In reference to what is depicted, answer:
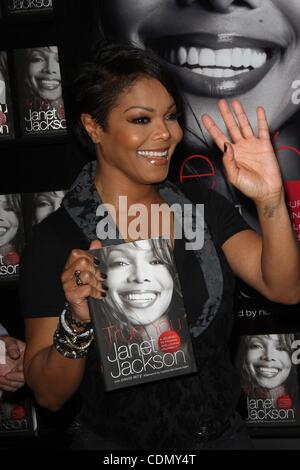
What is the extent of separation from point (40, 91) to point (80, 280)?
1.93 meters

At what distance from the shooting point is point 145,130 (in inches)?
72.8

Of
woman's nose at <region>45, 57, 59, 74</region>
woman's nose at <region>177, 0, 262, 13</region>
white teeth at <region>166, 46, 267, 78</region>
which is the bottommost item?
white teeth at <region>166, 46, 267, 78</region>

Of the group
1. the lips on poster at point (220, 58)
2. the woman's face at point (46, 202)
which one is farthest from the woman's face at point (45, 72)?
the woman's face at point (46, 202)

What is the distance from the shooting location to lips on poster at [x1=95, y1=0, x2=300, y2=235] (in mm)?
3139

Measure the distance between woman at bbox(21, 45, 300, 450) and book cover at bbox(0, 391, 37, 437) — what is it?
6.07 feet

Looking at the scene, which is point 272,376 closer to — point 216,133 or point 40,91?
point 40,91

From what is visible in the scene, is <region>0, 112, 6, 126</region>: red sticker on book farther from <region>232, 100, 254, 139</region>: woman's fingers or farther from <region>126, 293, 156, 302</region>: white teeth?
<region>126, 293, 156, 302</region>: white teeth

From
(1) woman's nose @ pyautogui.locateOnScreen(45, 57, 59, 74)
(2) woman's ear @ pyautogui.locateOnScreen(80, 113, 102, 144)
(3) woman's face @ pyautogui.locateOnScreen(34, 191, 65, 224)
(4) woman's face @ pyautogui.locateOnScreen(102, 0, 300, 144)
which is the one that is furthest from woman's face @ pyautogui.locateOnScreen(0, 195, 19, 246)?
(2) woman's ear @ pyautogui.locateOnScreen(80, 113, 102, 144)

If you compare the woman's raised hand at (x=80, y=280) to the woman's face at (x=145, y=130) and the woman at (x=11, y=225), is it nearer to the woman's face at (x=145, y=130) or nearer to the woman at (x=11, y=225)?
the woman's face at (x=145, y=130)

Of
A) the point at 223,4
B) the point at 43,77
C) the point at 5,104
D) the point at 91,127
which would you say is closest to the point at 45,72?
the point at 43,77

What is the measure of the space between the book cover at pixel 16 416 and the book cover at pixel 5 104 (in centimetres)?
125
